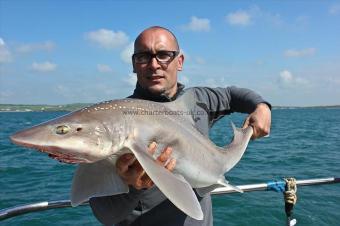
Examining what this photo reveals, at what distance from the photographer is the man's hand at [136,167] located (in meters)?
2.94

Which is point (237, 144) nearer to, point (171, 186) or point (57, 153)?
point (171, 186)

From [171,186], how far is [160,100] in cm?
138

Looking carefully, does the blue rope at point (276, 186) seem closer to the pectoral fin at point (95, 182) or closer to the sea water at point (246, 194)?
the pectoral fin at point (95, 182)

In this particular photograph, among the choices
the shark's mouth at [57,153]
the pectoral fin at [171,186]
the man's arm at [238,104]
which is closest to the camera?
the shark's mouth at [57,153]

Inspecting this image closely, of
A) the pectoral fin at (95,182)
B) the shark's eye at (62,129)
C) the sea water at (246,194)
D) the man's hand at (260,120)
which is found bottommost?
the sea water at (246,194)

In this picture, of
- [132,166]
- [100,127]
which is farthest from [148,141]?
[100,127]

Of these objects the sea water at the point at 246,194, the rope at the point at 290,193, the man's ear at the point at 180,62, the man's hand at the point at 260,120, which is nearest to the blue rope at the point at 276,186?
the rope at the point at 290,193

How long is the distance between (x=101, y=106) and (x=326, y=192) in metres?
9.97

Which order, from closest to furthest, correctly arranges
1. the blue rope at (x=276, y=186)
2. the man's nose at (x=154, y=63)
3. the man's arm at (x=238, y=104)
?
the man's nose at (x=154, y=63) → the man's arm at (x=238, y=104) → the blue rope at (x=276, y=186)

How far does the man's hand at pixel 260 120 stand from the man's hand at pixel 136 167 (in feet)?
4.83

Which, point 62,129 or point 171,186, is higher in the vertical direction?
point 62,129

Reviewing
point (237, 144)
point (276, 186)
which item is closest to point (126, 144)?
point (237, 144)

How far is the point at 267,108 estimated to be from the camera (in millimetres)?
4449

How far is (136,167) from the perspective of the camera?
301 centimetres
